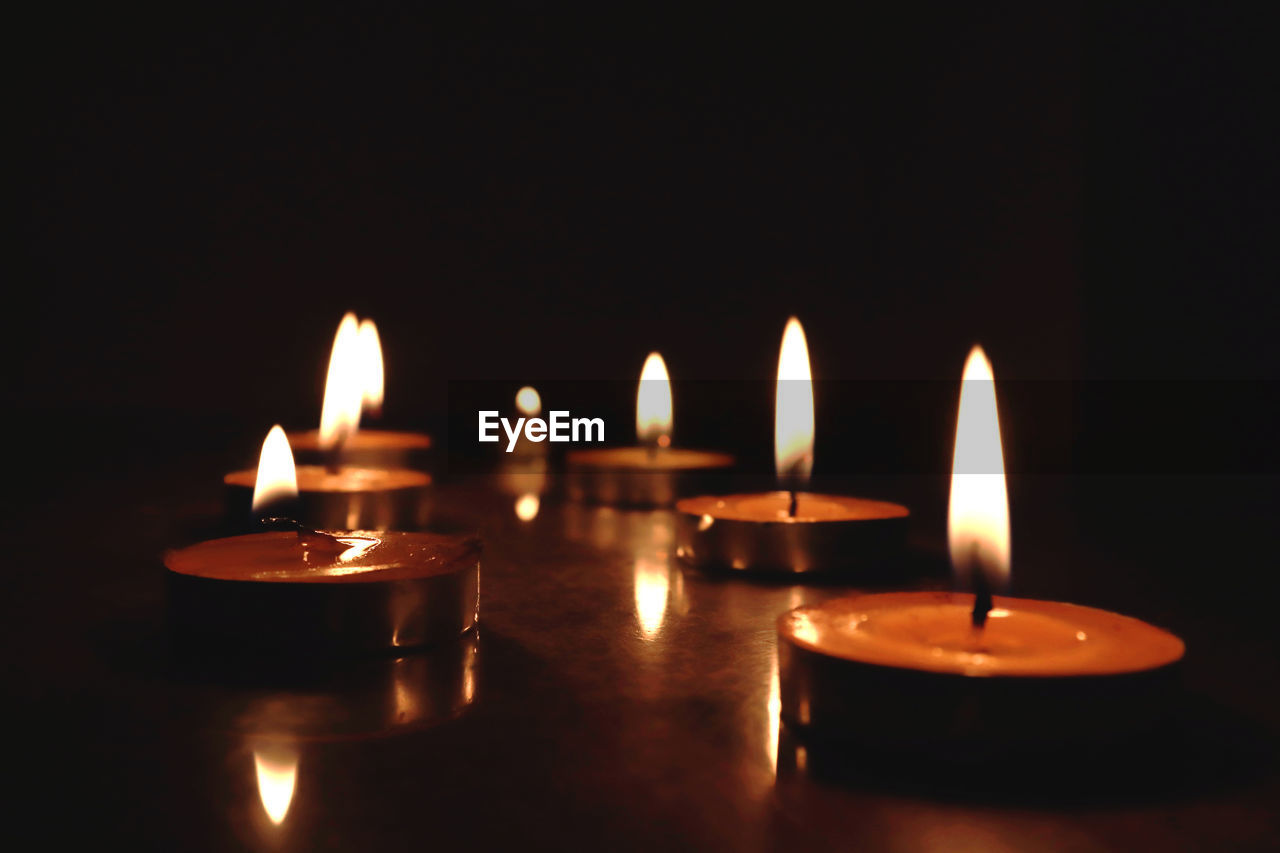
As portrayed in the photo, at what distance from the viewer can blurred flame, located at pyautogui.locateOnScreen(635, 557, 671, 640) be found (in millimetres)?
865

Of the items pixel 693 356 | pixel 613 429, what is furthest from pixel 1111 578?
pixel 693 356

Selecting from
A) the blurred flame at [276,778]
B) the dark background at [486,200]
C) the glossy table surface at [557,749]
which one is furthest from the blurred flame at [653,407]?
the dark background at [486,200]

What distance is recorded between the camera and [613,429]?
111 inches

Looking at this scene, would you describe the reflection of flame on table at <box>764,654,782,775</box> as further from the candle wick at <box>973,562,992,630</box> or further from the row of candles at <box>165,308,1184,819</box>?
the candle wick at <box>973,562,992,630</box>

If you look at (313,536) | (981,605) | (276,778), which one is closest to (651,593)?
(313,536)

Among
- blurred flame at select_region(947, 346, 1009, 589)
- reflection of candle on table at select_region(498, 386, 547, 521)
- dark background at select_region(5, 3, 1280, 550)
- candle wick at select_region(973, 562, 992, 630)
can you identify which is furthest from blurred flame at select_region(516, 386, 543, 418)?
candle wick at select_region(973, 562, 992, 630)

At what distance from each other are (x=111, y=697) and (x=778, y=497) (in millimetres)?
748

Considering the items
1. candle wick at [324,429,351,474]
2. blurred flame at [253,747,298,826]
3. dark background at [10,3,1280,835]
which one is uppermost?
dark background at [10,3,1280,835]

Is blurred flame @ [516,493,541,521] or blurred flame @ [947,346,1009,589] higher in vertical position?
blurred flame @ [947,346,1009,589]

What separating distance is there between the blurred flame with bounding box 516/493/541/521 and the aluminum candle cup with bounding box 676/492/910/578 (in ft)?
1.24

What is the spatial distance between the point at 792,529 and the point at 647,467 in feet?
1.92

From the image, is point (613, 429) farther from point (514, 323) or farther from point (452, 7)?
point (452, 7)

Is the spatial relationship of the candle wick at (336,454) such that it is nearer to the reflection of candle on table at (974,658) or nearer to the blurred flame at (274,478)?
the blurred flame at (274,478)

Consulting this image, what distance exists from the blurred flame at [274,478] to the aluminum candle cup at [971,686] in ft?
1.66
